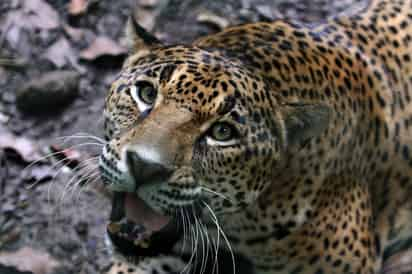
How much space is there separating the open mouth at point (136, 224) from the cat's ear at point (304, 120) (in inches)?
32.4

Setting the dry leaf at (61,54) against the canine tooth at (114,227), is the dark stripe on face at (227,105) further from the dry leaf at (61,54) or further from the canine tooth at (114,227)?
the dry leaf at (61,54)

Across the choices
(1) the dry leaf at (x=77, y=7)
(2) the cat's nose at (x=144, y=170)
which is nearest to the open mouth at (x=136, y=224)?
(2) the cat's nose at (x=144, y=170)

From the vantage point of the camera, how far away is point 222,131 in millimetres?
3742

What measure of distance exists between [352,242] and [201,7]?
3579mm

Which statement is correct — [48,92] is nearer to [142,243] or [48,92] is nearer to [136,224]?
[142,243]

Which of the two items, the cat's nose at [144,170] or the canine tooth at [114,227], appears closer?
the cat's nose at [144,170]

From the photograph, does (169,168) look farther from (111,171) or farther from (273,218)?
(273,218)

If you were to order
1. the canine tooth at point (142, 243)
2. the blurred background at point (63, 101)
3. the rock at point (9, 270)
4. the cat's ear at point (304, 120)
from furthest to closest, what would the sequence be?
the blurred background at point (63, 101)
the rock at point (9, 270)
the canine tooth at point (142, 243)
the cat's ear at point (304, 120)

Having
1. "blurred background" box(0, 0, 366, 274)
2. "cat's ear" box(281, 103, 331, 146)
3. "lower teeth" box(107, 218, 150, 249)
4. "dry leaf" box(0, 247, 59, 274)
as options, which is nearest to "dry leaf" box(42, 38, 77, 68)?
"blurred background" box(0, 0, 366, 274)

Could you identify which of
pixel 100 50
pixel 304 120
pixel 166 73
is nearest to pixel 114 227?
pixel 166 73

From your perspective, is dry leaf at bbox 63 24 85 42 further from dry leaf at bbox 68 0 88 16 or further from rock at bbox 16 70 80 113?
rock at bbox 16 70 80 113

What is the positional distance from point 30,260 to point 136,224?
1.56 m

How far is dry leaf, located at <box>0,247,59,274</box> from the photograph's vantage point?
508 cm

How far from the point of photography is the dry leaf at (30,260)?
5078 millimetres
